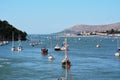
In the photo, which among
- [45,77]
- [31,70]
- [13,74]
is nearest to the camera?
[45,77]

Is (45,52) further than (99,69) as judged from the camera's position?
Yes

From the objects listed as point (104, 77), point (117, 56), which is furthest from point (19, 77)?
point (117, 56)

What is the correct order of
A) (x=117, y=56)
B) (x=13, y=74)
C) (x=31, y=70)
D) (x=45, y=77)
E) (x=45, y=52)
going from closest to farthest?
(x=45, y=77), (x=13, y=74), (x=31, y=70), (x=117, y=56), (x=45, y=52)

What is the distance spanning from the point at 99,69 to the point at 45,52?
56.5 m

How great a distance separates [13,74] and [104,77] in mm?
18852

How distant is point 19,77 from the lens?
78.0m

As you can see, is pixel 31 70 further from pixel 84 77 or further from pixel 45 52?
pixel 45 52

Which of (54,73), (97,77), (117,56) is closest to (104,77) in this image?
(97,77)

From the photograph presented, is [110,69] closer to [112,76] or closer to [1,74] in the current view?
[112,76]

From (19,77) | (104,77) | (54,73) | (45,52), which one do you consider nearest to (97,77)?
(104,77)

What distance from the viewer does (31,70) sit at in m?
90.6

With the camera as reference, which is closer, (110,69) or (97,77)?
(97,77)

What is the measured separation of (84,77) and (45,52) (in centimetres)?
7079

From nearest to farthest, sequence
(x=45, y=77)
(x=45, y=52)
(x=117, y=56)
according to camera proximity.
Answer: (x=45, y=77) < (x=117, y=56) < (x=45, y=52)
